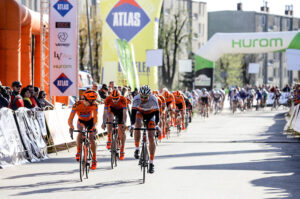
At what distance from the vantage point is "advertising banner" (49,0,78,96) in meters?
→ 19.4

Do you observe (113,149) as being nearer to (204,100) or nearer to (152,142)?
(152,142)

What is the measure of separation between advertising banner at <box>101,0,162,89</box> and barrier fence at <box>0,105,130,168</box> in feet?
61.8

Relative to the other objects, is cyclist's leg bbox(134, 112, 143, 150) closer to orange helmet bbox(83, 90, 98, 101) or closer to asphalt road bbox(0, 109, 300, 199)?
asphalt road bbox(0, 109, 300, 199)

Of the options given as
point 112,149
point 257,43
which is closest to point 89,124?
point 112,149

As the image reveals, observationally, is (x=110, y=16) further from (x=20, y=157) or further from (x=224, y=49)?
(x=20, y=157)

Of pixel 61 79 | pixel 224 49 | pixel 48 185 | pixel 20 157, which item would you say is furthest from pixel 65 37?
pixel 224 49

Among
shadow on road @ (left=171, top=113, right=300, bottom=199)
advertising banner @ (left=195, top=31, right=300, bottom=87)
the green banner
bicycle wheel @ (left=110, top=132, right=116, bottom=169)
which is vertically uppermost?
advertising banner @ (left=195, top=31, right=300, bottom=87)

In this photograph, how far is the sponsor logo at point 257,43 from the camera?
37.5 meters

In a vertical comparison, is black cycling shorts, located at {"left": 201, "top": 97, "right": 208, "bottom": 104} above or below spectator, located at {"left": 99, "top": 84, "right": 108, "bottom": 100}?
below

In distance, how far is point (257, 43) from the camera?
3803 centimetres

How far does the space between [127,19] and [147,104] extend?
24.5 meters

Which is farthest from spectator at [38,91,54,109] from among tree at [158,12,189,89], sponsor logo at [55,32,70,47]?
tree at [158,12,189,89]

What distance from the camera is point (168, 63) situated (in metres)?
74.8

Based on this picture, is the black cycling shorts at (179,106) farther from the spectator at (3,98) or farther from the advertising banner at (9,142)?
the advertising banner at (9,142)
